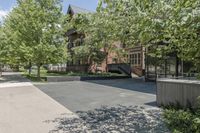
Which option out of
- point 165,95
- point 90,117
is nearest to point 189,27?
point 90,117

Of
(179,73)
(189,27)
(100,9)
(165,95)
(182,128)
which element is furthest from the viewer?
(179,73)

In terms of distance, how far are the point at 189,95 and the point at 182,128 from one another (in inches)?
96.9

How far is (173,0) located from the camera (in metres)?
4.13

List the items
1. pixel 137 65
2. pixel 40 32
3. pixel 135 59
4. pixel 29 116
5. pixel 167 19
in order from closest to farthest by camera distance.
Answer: pixel 167 19 < pixel 29 116 < pixel 40 32 < pixel 137 65 < pixel 135 59

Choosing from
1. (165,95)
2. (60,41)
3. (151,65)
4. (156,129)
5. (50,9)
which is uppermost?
(50,9)

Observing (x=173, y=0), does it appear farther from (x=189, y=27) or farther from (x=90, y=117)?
(x=90, y=117)

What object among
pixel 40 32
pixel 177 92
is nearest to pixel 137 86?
pixel 177 92

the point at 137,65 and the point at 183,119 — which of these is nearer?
the point at 183,119

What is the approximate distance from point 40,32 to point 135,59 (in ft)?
43.8

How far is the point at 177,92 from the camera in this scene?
905cm

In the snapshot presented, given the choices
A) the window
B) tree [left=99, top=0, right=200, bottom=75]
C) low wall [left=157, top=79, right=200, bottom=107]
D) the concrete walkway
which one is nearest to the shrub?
low wall [left=157, top=79, right=200, bottom=107]

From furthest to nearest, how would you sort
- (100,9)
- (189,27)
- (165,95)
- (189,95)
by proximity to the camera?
(165,95), (189,95), (100,9), (189,27)

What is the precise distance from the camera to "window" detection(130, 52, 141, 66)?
2944 cm

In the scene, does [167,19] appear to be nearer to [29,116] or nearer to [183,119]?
[183,119]
